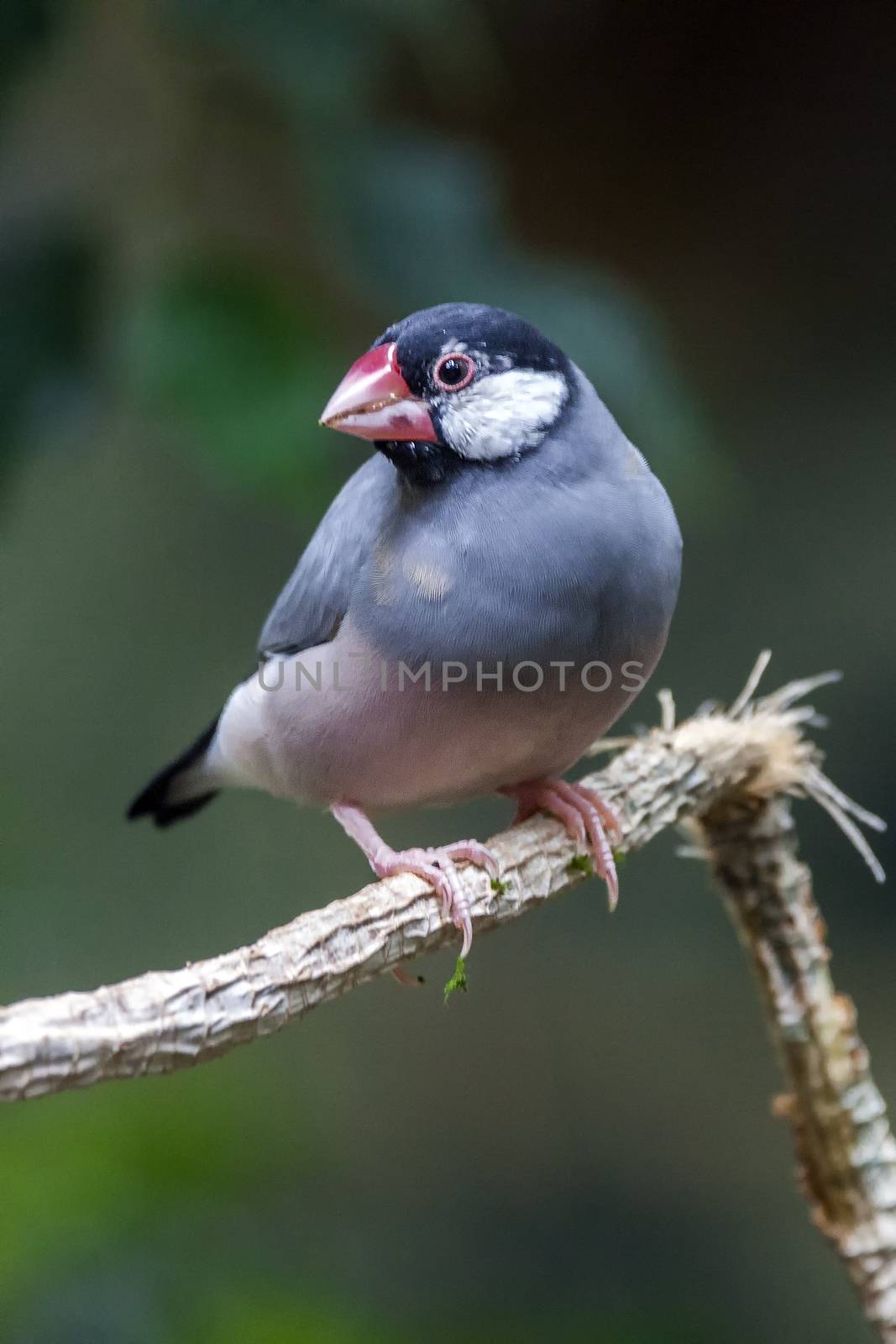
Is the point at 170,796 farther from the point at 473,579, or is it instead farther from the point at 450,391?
the point at 450,391

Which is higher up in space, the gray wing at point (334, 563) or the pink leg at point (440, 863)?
the gray wing at point (334, 563)

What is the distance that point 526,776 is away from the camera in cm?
186

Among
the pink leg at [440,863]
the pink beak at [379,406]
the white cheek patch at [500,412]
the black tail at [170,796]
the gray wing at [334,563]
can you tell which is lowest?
the pink leg at [440,863]

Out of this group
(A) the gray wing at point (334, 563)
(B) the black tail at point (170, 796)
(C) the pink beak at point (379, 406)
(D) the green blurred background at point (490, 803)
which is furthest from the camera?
(D) the green blurred background at point (490, 803)

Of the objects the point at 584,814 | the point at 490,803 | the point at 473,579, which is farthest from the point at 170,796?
the point at 490,803

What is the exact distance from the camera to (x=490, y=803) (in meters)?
3.58

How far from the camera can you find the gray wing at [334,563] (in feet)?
5.73

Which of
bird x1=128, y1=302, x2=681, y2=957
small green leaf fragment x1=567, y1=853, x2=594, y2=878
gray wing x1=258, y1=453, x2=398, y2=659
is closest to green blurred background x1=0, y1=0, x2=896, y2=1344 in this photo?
gray wing x1=258, y1=453, x2=398, y2=659

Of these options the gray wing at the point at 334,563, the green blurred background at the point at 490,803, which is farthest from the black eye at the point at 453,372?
the green blurred background at the point at 490,803

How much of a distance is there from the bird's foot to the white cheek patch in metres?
0.53

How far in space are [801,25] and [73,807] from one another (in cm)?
285

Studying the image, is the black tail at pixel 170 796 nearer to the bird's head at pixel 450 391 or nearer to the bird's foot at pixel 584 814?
the bird's foot at pixel 584 814

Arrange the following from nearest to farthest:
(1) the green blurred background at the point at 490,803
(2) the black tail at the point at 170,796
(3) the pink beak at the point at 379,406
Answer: (3) the pink beak at the point at 379,406, (2) the black tail at the point at 170,796, (1) the green blurred background at the point at 490,803

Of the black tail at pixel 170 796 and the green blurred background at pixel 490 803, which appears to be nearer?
the black tail at pixel 170 796
